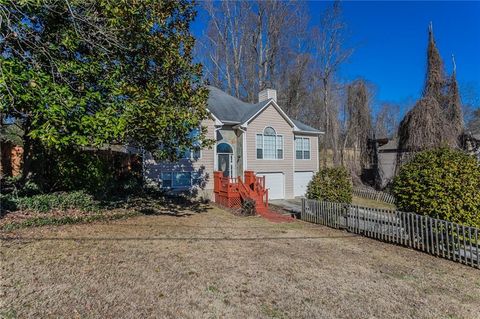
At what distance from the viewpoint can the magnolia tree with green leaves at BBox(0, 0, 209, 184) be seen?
698 centimetres

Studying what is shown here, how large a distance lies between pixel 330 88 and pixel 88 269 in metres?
28.2

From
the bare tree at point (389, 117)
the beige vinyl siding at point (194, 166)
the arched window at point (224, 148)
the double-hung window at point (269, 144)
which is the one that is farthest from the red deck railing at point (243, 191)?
the bare tree at point (389, 117)

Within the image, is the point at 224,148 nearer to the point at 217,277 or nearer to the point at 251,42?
the point at 217,277

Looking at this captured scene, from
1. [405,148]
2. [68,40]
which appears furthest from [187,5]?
[405,148]

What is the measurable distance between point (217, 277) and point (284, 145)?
14416mm

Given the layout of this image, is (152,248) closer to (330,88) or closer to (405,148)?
(405,148)

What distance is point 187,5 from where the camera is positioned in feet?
32.9

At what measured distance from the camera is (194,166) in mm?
15977

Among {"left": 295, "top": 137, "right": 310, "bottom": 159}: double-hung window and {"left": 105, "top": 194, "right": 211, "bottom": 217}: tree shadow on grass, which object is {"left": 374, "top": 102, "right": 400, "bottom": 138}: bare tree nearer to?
{"left": 295, "top": 137, "right": 310, "bottom": 159}: double-hung window

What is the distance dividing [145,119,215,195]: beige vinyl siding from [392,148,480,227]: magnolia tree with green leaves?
395 inches

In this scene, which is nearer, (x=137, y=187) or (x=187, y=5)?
(x=187, y=5)

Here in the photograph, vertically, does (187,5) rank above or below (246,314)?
above

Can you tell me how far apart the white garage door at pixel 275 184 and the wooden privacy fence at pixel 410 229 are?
24.7ft

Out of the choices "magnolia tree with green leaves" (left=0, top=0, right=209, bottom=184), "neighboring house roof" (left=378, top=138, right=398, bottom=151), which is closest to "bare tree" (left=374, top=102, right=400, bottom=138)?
"neighboring house roof" (left=378, top=138, right=398, bottom=151)
